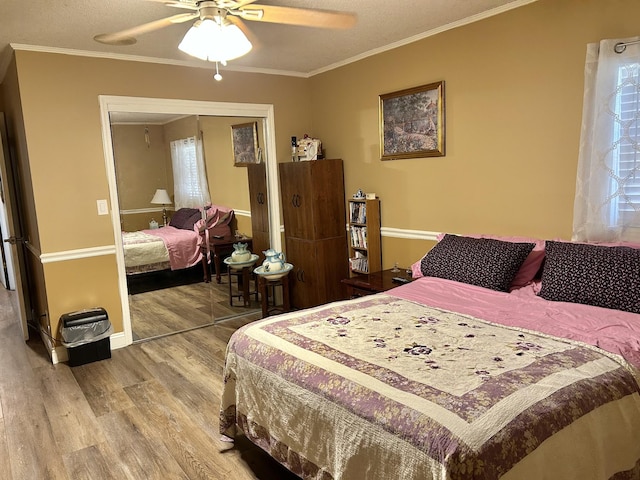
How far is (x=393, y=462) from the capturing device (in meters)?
1.56

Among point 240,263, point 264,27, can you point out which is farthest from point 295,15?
point 240,263

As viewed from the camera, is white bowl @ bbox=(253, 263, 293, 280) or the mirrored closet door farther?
white bowl @ bbox=(253, 263, 293, 280)

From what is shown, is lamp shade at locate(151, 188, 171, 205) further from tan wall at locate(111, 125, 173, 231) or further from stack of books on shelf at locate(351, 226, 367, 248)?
stack of books on shelf at locate(351, 226, 367, 248)

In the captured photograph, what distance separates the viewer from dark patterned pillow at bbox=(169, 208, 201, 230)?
4.34 m

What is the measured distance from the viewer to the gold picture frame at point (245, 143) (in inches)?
180

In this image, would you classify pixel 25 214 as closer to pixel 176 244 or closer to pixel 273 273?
pixel 176 244

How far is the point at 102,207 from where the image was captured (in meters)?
3.86

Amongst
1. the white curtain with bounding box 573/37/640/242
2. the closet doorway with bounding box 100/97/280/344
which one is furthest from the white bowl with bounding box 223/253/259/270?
Answer: the white curtain with bounding box 573/37/640/242

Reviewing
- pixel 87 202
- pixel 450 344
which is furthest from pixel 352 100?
pixel 450 344

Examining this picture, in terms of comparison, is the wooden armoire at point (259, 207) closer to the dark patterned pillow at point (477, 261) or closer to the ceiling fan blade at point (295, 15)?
the dark patterned pillow at point (477, 261)

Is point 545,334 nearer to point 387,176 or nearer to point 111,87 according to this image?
point 387,176

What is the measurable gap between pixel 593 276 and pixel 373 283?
1.59 metres

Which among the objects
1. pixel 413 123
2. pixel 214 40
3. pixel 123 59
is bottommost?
pixel 413 123

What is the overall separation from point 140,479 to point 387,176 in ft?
9.55
